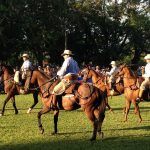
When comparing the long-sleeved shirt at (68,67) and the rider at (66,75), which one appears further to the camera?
the long-sleeved shirt at (68,67)

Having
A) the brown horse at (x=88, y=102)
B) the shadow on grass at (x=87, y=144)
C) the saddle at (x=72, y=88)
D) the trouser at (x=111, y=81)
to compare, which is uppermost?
the trouser at (x=111, y=81)

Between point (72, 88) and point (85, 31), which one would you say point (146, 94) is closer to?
point (72, 88)

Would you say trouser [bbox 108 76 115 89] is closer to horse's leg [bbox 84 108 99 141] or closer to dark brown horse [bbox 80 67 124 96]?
dark brown horse [bbox 80 67 124 96]

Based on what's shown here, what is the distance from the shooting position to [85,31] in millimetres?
63969

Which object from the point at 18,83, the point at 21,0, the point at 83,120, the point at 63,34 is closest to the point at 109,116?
the point at 83,120

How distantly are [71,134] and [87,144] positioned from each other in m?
1.99

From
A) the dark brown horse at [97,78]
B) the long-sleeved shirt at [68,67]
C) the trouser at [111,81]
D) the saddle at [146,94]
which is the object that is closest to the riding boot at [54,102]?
the long-sleeved shirt at [68,67]

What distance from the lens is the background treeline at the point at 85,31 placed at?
54.2 m

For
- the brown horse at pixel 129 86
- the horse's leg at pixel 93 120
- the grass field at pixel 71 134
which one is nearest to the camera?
the grass field at pixel 71 134

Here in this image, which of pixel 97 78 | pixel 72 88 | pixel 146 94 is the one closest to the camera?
pixel 72 88

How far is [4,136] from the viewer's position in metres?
14.7

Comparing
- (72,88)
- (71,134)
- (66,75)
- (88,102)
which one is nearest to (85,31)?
(71,134)

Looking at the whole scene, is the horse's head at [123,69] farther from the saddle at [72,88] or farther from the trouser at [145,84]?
the saddle at [72,88]

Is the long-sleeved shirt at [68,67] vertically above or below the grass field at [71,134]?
above
